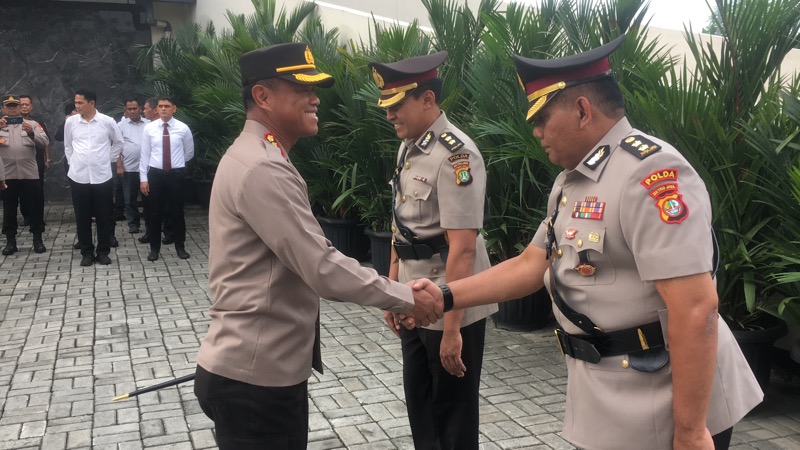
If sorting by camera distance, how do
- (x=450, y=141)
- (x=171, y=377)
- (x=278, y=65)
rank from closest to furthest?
(x=278, y=65) → (x=450, y=141) → (x=171, y=377)

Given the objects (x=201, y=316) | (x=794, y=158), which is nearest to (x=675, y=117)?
(x=794, y=158)

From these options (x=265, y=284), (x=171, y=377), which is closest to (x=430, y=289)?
(x=265, y=284)

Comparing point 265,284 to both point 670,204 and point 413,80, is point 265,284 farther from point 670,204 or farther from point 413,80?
point 413,80

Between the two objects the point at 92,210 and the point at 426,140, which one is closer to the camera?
the point at 426,140

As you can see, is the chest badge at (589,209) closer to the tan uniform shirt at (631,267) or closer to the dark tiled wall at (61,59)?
the tan uniform shirt at (631,267)

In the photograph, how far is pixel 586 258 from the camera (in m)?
1.94

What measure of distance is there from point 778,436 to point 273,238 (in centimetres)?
297

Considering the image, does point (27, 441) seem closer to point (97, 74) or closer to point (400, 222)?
point (400, 222)

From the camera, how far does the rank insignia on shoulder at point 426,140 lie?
3.24 metres

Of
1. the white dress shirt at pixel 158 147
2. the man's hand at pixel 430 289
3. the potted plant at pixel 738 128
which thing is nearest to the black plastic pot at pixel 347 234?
the white dress shirt at pixel 158 147

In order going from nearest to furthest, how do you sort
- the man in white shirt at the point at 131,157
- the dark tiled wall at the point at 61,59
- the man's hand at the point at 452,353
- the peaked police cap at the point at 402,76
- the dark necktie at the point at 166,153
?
the man's hand at the point at 452,353 → the peaked police cap at the point at 402,76 → the dark necktie at the point at 166,153 → the man in white shirt at the point at 131,157 → the dark tiled wall at the point at 61,59

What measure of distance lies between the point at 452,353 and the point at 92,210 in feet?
22.9

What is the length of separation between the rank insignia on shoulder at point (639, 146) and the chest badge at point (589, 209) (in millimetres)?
144

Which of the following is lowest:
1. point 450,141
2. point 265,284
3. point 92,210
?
point 92,210
